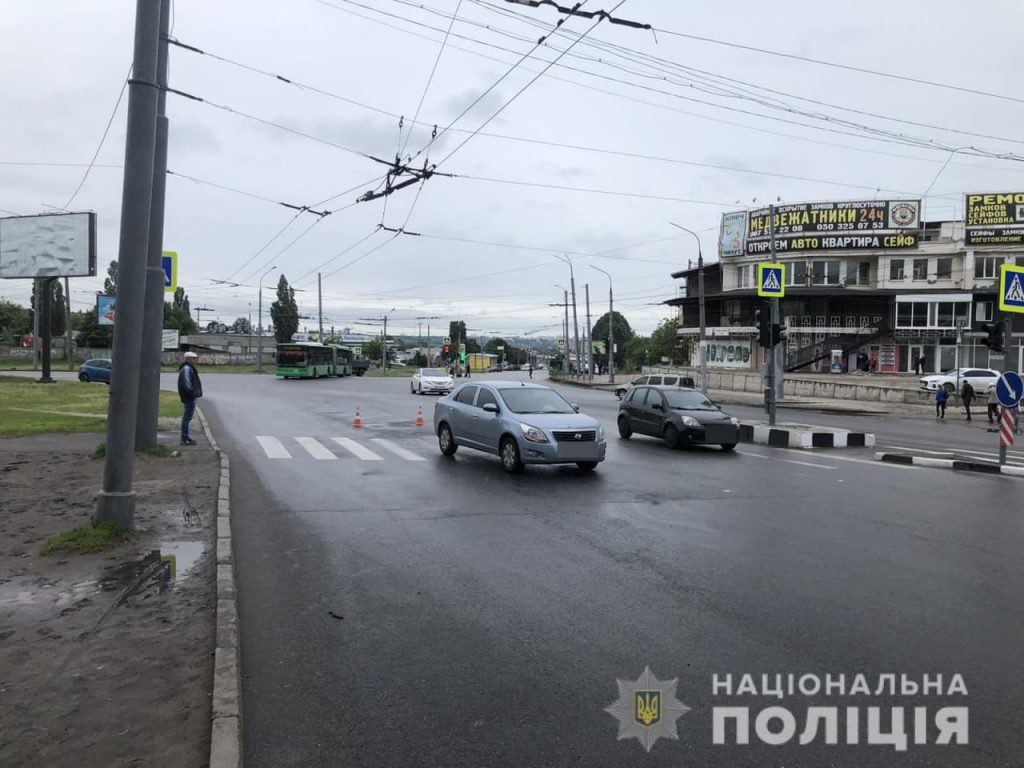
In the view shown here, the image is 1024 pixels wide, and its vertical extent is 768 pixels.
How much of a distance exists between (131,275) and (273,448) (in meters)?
9.45

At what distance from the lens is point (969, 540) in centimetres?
840

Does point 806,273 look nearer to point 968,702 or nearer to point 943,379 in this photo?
point 943,379

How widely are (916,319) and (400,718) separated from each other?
6105 cm

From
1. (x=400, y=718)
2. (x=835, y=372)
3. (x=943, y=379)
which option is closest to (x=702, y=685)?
(x=400, y=718)

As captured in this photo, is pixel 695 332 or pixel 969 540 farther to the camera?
pixel 695 332

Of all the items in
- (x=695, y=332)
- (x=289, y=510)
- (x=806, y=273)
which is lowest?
(x=289, y=510)

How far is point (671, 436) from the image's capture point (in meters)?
17.8

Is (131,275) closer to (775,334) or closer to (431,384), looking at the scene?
(775,334)

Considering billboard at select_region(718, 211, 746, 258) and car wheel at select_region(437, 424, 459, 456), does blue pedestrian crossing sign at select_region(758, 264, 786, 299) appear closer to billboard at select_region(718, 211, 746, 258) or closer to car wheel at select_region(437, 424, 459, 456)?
car wheel at select_region(437, 424, 459, 456)

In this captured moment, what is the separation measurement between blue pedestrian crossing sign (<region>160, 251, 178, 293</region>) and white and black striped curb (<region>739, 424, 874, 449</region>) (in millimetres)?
14209

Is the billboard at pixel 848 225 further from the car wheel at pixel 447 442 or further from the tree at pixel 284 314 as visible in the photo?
the tree at pixel 284 314

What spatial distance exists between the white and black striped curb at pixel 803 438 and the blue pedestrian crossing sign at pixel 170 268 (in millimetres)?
14209

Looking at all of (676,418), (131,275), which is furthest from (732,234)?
(131,275)

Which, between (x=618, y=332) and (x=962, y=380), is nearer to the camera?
(x=962, y=380)
